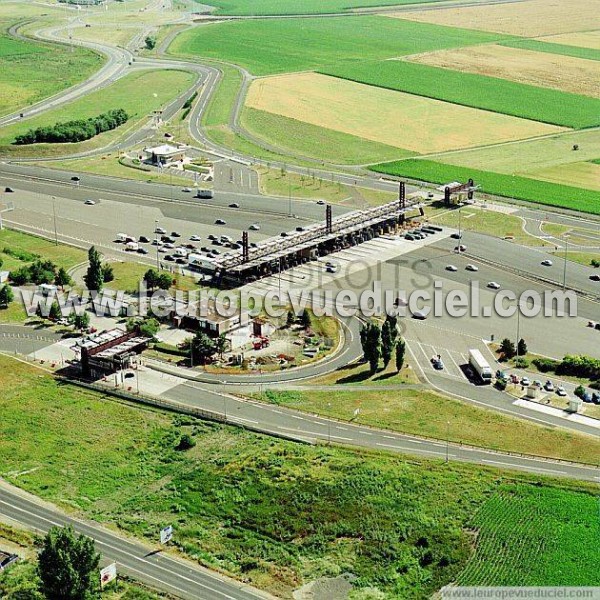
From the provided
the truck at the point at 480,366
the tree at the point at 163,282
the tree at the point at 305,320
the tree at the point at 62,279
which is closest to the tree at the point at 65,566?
the truck at the point at 480,366

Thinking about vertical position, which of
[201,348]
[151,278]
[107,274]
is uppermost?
[151,278]

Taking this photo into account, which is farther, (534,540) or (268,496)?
(268,496)

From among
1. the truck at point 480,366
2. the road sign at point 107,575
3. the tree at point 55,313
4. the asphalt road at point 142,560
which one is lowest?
the asphalt road at point 142,560

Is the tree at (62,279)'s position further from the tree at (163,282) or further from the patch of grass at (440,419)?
the patch of grass at (440,419)

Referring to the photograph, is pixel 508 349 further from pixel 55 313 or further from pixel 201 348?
pixel 55 313

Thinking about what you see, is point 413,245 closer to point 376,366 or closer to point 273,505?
point 376,366

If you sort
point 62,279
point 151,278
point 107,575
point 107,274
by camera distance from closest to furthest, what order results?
point 107,575 < point 151,278 < point 62,279 < point 107,274

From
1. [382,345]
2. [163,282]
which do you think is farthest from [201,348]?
[163,282]

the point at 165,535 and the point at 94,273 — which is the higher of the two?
the point at 94,273

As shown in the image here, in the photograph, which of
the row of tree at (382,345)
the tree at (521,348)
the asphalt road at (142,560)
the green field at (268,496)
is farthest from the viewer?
the tree at (521,348)
